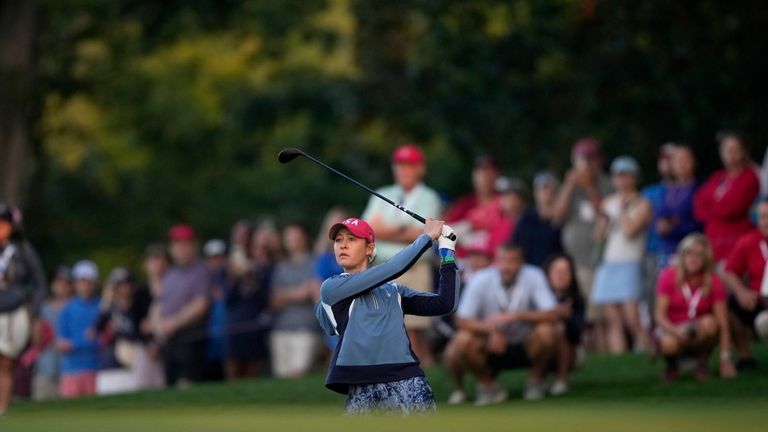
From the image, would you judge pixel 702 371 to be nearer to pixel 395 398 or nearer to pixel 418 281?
pixel 418 281

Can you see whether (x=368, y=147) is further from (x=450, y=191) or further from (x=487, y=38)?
(x=487, y=38)

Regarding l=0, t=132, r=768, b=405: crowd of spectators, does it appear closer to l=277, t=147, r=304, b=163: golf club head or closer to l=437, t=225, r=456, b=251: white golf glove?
l=277, t=147, r=304, b=163: golf club head

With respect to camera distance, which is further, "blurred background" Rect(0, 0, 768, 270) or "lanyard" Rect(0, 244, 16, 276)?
"blurred background" Rect(0, 0, 768, 270)

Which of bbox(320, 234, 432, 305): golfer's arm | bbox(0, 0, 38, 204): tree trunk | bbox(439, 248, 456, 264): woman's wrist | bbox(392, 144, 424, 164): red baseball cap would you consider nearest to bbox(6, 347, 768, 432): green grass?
bbox(320, 234, 432, 305): golfer's arm

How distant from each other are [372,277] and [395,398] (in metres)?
0.70

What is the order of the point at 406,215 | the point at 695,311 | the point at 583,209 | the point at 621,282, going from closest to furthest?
the point at 695,311 < the point at 406,215 < the point at 621,282 < the point at 583,209

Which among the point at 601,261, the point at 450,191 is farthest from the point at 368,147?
the point at 601,261

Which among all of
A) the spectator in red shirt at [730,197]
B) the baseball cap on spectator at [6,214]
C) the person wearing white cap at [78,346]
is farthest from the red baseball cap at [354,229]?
the person wearing white cap at [78,346]

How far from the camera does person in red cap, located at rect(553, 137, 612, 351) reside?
18.8 metres

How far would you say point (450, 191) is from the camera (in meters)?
31.4

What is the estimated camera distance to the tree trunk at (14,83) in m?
26.7

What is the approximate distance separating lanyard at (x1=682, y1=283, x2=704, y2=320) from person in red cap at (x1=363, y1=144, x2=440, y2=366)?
7.12 ft

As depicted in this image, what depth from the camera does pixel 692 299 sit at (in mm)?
15406

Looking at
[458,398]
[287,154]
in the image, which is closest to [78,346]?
[458,398]
